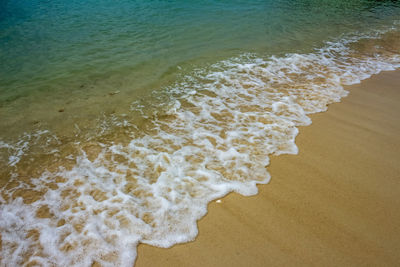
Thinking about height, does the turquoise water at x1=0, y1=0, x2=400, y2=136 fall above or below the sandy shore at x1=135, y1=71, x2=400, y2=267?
above

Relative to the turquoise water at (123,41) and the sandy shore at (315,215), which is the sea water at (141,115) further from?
the sandy shore at (315,215)

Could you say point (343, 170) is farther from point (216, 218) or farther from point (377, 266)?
point (216, 218)

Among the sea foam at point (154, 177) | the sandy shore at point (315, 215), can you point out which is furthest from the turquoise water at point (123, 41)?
the sandy shore at point (315, 215)

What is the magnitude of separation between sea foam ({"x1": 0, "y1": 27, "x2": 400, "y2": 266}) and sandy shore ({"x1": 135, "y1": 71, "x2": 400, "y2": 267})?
208mm

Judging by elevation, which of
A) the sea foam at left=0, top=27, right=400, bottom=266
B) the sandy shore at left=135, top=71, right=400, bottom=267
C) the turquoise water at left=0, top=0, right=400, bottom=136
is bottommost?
the sandy shore at left=135, top=71, right=400, bottom=267

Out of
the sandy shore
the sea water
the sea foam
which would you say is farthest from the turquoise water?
the sandy shore

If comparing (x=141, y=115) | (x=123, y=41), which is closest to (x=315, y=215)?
(x=141, y=115)

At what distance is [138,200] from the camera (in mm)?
3246

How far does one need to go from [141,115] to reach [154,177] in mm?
1997

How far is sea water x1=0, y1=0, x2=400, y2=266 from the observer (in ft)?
9.74

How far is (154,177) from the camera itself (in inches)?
142

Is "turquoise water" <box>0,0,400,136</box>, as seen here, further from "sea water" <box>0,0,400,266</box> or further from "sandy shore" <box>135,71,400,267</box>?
"sandy shore" <box>135,71,400,267</box>

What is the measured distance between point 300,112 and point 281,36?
22.2 ft

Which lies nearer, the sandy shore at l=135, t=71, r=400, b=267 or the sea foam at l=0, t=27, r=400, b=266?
the sandy shore at l=135, t=71, r=400, b=267
